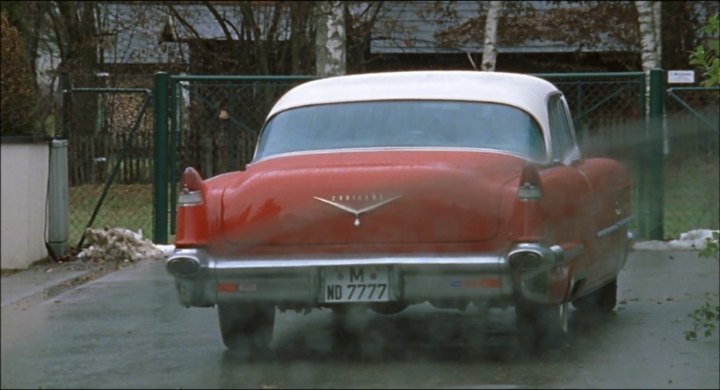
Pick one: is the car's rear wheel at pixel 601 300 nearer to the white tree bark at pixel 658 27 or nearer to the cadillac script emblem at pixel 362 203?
the cadillac script emblem at pixel 362 203

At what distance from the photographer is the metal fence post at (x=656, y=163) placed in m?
12.4

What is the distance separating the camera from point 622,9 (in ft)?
86.9

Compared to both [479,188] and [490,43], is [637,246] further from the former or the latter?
[490,43]

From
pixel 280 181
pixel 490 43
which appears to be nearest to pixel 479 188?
pixel 280 181

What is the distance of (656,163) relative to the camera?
41.2 feet

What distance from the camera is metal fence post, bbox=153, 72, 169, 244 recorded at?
12.6 meters

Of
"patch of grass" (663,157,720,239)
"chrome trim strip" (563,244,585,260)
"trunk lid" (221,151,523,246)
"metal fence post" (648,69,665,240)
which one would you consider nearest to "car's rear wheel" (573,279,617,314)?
"chrome trim strip" (563,244,585,260)

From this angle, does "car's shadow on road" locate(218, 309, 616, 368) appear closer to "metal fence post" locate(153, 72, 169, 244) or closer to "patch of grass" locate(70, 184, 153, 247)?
"metal fence post" locate(153, 72, 169, 244)

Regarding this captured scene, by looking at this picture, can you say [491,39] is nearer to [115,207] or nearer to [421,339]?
[115,207]

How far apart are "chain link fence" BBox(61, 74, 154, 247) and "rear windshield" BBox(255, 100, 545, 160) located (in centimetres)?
492

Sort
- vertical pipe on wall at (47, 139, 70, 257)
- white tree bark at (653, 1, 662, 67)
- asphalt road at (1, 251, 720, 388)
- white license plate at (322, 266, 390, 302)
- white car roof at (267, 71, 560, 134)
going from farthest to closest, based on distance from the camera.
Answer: white tree bark at (653, 1, 662, 67) < vertical pipe on wall at (47, 139, 70, 257) < white car roof at (267, 71, 560, 134) < white license plate at (322, 266, 390, 302) < asphalt road at (1, 251, 720, 388)

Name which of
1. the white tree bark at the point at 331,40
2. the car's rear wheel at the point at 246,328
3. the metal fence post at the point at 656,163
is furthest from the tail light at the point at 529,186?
the white tree bark at the point at 331,40

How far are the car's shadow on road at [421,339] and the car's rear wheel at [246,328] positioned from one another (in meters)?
0.07

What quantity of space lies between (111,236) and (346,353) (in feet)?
15.7
